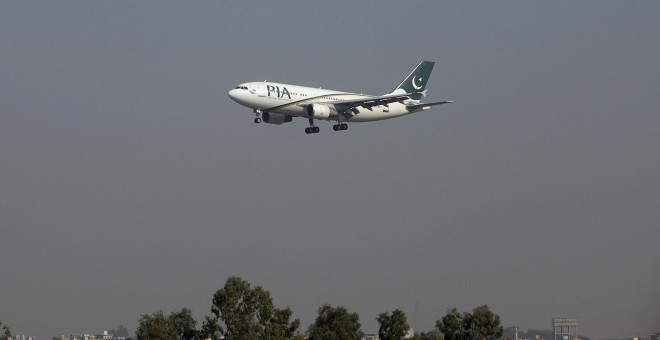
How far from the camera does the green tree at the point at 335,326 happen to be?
385 ft

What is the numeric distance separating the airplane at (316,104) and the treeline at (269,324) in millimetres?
23116

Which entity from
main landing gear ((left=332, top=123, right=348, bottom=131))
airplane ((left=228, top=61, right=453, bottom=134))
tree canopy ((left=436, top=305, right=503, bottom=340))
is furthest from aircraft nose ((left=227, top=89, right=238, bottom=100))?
tree canopy ((left=436, top=305, right=503, bottom=340))

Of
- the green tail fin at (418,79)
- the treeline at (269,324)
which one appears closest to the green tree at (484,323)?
the treeline at (269,324)

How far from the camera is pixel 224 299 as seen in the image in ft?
367

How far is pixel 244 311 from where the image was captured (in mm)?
112812

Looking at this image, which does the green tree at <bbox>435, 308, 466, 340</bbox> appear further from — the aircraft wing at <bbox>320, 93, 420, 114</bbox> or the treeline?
the aircraft wing at <bbox>320, 93, 420, 114</bbox>

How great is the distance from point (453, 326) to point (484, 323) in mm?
3367

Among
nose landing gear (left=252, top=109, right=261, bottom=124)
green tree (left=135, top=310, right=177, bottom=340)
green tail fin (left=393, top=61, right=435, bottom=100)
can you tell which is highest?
green tail fin (left=393, top=61, right=435, bottom=100)

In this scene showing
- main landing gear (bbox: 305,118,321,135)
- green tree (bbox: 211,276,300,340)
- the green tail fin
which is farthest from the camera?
the green tail fin

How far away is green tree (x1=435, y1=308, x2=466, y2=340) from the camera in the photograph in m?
116

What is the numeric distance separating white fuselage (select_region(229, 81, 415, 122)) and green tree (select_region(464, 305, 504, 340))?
1216 inches

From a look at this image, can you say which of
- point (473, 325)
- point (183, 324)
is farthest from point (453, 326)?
point (183, 324)

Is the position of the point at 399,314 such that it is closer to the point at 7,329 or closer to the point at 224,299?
the point at 224,299

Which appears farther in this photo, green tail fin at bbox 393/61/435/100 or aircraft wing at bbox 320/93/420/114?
green tail fin at bbox 393/61/435/100
